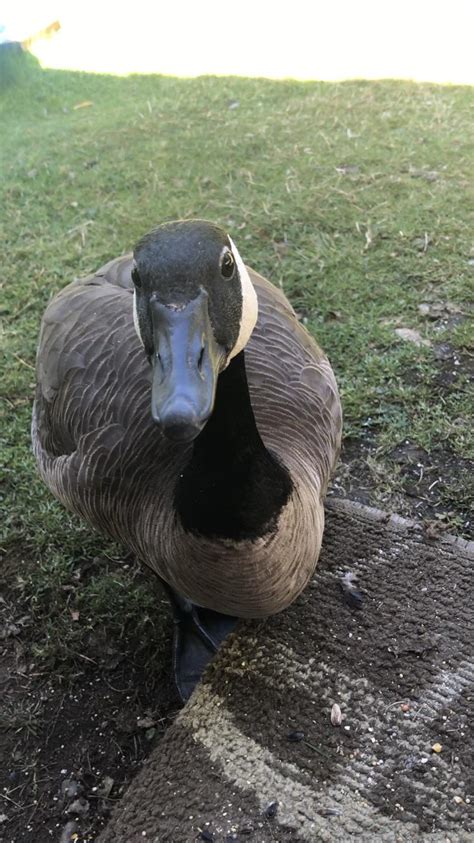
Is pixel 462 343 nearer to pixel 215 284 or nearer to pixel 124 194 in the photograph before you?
pixel 215 284

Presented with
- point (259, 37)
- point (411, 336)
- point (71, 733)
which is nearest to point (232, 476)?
point (71, 733)

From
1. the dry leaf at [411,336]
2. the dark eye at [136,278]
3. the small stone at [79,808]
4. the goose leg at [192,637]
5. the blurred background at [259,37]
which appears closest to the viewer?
the dark eye at [136,278]

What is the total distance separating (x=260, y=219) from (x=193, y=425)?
363 cm

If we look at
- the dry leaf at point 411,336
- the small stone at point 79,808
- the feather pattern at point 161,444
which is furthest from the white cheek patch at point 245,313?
the dry leaf at point 411,336

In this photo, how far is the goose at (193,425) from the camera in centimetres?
150

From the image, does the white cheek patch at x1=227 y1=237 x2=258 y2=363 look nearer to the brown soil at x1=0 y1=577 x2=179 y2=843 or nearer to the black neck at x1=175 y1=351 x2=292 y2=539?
the black neck at x1=175 y1=351 x2=292 y2=539

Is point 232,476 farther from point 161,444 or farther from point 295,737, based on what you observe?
point 295,737

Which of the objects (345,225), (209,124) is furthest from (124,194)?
(345,225)

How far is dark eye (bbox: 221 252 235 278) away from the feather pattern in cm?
66

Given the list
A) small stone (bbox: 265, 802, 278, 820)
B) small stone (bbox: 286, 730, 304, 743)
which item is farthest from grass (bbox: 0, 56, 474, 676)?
small stone (bbox: 265, 802, 278, 820)

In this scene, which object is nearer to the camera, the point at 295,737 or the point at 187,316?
the point at 187,316

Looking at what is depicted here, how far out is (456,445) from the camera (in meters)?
3.09

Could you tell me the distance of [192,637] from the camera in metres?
2.61

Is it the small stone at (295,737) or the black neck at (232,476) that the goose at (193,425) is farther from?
the small stone at (295,737)
